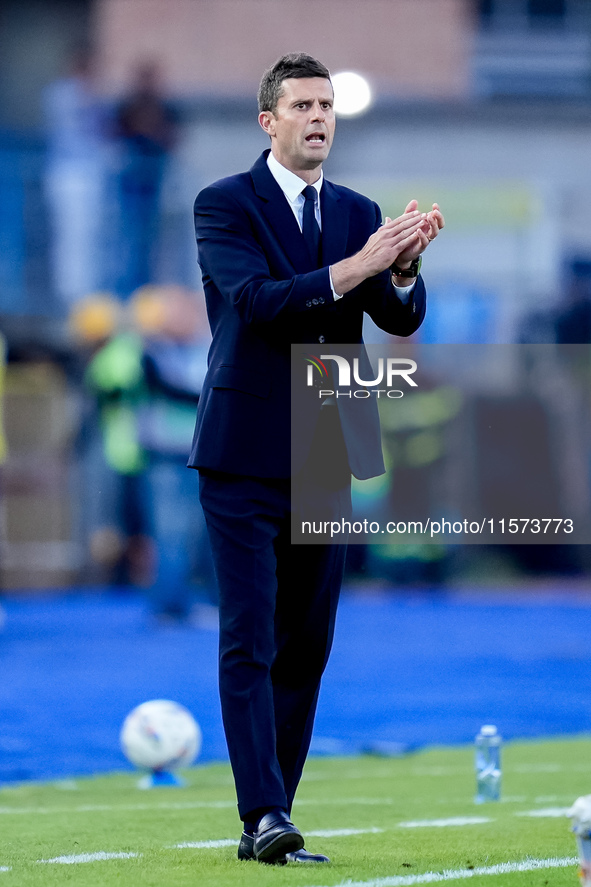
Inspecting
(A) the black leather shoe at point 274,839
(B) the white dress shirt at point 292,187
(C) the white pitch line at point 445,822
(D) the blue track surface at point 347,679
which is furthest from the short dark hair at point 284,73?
(D) the blue track surface at point 347,679

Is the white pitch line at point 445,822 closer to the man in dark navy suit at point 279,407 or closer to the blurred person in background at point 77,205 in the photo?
the man in dark navy suit at point 279,407

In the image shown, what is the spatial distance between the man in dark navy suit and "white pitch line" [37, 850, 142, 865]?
289mm

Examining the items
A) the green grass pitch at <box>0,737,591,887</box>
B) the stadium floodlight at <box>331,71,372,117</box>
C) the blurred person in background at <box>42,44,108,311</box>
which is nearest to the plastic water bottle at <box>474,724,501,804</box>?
the green grass pitch at <box>0,737,591,887</box>

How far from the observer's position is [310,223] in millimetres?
3822

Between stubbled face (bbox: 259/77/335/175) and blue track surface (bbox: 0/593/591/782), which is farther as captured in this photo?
blue track surface (bbox: 0/593/591/782)

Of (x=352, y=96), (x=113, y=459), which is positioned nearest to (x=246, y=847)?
(x=113, y=459)

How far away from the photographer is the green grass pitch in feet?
11.0

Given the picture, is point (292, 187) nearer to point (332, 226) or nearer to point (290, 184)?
point (290, 184)

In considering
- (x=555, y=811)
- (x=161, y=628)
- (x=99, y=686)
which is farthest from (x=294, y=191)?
(x=161, y=628)

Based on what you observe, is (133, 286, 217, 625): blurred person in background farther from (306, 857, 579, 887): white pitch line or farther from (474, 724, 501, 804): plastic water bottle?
(306, 857, 579, 887): white pitch line

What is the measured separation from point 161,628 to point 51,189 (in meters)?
6.43

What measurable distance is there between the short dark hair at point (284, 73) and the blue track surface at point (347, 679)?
354 centimetres

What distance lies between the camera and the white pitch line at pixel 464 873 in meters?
3.19

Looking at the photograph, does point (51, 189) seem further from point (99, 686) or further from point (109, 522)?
point (99, 686)
